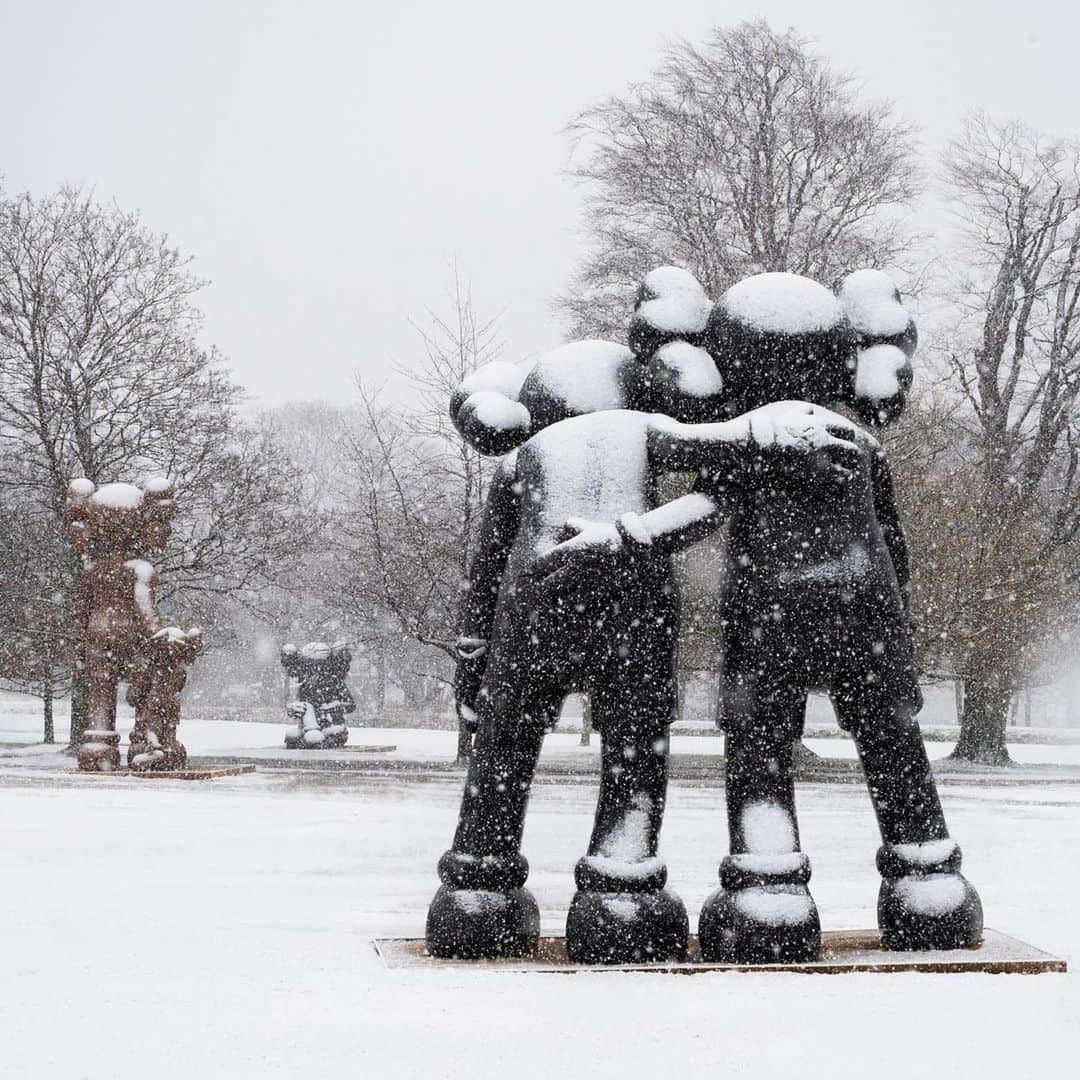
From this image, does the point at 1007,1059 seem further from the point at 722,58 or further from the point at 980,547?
the point at 722,58

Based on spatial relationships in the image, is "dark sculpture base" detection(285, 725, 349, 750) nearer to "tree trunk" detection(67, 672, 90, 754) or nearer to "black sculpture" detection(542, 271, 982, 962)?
"tree trunk" detection(67, 672, 90, 754)

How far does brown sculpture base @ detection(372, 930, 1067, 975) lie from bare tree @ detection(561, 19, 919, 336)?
13781 mm

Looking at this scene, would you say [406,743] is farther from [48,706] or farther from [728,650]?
[728,650]

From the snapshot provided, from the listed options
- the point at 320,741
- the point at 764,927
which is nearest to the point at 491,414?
the point at 764,927

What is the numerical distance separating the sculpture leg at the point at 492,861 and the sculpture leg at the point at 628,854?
0.17 m

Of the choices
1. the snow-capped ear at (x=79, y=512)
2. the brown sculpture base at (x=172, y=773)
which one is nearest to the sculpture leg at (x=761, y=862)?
the brown sculpture base at (x=172, y=773)

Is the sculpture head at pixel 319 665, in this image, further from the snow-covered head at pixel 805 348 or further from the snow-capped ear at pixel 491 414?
the snow-covered head at pixel 805 348

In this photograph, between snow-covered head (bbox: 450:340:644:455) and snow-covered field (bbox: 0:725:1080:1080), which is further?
snow-covered head (bbox: 450:340:644:455)

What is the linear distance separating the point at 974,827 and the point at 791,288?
4.98 meters

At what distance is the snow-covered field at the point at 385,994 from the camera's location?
2889mm

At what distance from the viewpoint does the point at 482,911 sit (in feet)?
12.8

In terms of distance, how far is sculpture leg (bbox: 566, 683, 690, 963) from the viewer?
3.82 m

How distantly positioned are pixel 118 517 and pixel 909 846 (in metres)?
9.75

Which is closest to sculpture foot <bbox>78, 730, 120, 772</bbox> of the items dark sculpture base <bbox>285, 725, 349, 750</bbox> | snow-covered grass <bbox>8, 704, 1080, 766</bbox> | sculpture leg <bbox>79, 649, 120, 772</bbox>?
sculpture leg <bbox>79, 649, 120, 772</bbox>
